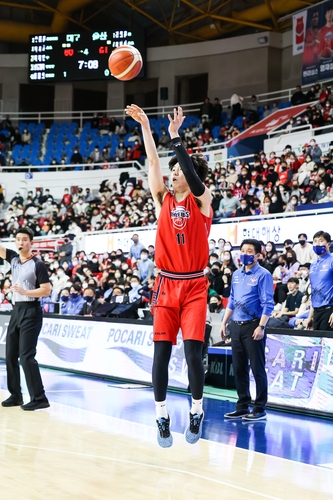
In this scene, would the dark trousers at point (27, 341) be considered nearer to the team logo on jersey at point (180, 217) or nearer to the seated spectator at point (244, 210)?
the team logo on jersey at point (180, 217)

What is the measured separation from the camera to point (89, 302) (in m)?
16.1

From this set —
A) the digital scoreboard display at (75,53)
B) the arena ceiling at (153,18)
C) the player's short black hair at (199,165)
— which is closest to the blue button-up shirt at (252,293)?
the player's short black hair at (199,165)

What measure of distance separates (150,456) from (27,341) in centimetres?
303

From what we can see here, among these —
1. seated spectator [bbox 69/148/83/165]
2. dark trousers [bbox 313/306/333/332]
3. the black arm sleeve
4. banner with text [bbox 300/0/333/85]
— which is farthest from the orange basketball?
seated spectator [bbox 69/148/83/165]

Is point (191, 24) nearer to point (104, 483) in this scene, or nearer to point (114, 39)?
point (114, 39)

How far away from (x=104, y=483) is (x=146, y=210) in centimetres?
1729

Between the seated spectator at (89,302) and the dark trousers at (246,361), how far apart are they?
6.80m

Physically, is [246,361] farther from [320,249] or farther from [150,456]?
[150,456]

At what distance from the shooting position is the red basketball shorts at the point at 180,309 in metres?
5.45

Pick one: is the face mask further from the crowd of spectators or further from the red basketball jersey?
the red basketball jersey

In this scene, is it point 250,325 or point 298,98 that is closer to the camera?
point 250,325

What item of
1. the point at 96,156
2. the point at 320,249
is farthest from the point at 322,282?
the point at 96,156

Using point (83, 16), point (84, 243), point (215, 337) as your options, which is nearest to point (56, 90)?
point (83, 16)

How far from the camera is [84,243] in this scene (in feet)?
75.8
